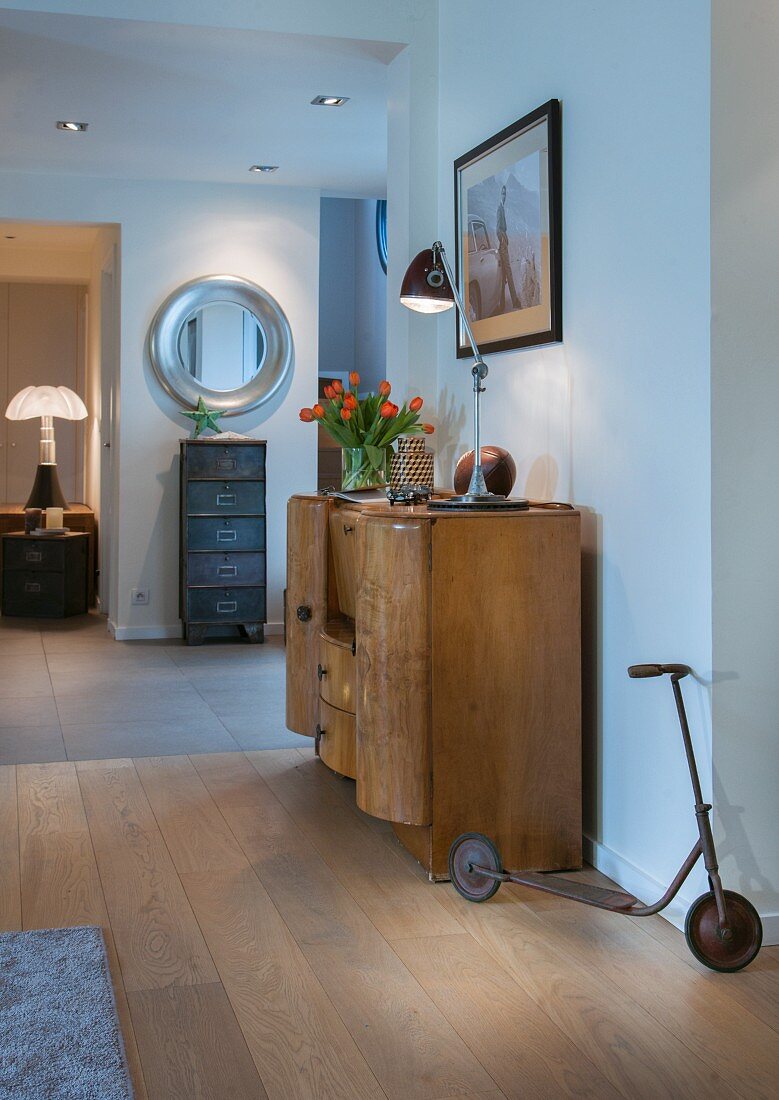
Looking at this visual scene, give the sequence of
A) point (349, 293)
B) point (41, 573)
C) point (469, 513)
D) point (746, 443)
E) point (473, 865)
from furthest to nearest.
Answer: point (349, 293) → point (41, 573) → point (469, 513) → point (473, 865) → point (746, 443)

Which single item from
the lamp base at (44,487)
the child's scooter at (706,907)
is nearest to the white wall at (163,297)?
the lamp base at (44,487)

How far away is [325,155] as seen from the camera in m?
5.75

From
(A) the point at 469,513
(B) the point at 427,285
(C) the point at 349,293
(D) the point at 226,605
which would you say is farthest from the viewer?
(C) the point at 349,293

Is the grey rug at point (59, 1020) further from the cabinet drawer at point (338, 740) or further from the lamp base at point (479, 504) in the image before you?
the lamp base at point (479, 504)

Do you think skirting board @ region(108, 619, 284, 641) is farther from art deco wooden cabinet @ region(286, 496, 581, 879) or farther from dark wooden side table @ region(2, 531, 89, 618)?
art deco wooden cabinet @ region(286, 496, 581, 879)

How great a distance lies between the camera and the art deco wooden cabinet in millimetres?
2658

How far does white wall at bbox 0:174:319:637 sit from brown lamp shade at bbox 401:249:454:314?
Answer: 3499 mm

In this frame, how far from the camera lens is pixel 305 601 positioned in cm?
366

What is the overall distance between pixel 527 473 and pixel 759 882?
4.25ft

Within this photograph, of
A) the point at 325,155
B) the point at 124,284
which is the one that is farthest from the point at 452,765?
the point at 124,284

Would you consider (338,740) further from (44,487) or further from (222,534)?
(44,487)

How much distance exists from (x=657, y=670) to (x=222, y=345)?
4.71 m

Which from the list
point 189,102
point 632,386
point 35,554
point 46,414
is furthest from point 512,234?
point 46,414

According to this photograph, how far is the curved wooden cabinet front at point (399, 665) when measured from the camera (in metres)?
2.65
